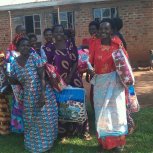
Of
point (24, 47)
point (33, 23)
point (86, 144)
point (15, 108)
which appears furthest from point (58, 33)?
point (33, 23)

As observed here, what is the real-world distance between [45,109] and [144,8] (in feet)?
29.2

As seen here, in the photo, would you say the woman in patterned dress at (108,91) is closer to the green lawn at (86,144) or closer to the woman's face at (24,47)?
the green lawn at (86,144)

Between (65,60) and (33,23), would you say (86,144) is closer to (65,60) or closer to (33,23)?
(65,60)

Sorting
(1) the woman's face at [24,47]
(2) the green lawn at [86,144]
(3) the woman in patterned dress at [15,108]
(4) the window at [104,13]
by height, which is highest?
(4) the window at [104,13]

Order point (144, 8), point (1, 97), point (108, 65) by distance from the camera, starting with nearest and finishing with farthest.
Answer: point (108, 65)
point (1, 97)
point (144, 8)

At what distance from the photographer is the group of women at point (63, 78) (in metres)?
5.11

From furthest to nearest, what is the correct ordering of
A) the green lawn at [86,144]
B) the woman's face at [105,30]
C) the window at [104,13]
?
the window at [104,13]
the green lawn at [86,144]
the woman's face at [105,30]

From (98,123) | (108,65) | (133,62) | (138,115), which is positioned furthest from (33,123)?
(133,62)

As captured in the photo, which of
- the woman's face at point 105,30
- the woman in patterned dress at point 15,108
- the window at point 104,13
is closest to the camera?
the woman's face at point 105,30

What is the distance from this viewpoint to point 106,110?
5117mm

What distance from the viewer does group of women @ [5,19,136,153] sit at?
5.11 m

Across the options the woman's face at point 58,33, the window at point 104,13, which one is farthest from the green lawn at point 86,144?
the window at point 104,13

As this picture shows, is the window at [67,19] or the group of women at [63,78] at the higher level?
the window at [67,19]

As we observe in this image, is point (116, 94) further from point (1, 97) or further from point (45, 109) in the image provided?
point (1, 97)
